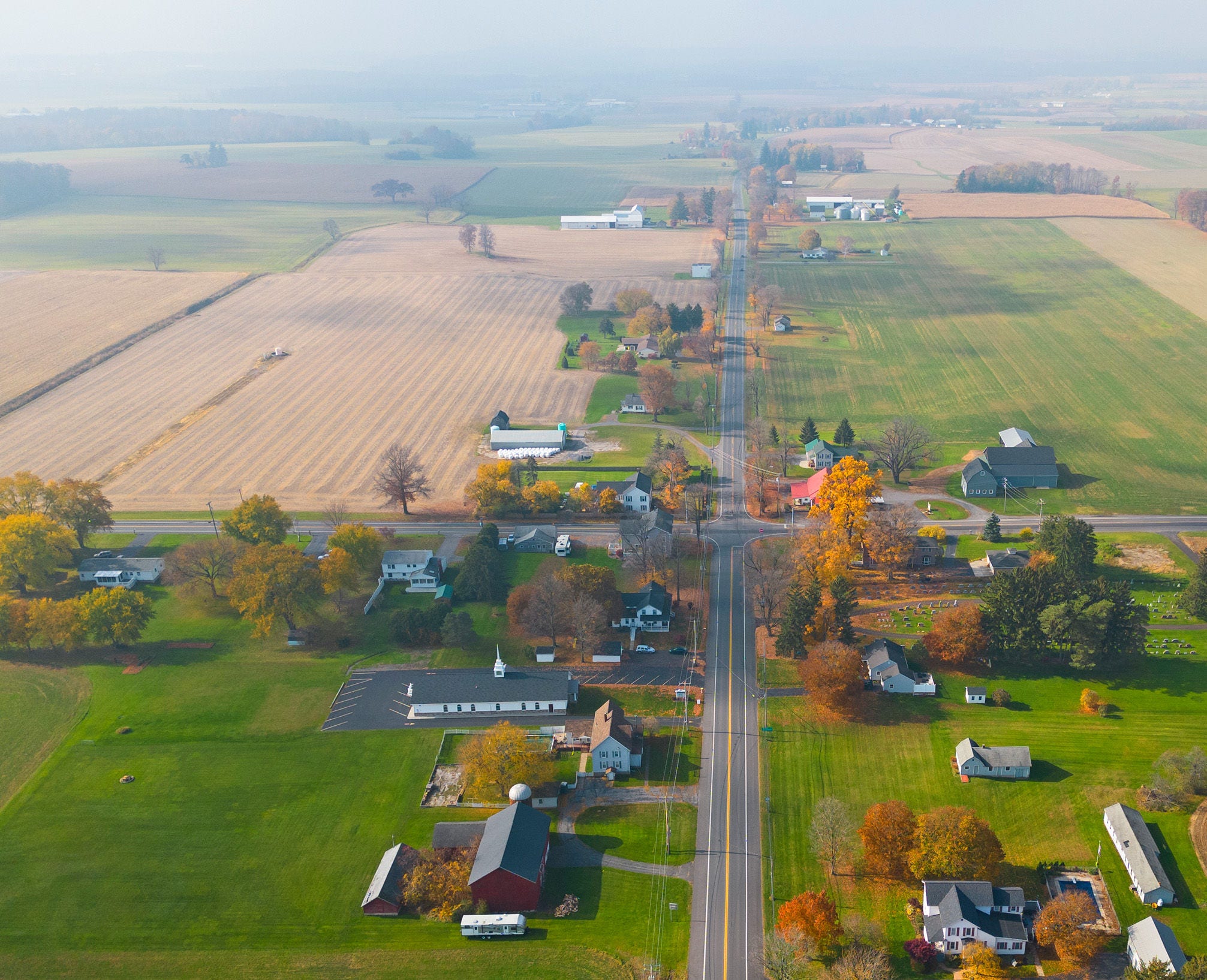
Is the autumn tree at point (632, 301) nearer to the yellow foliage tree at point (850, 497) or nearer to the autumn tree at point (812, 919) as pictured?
the yellow foliage tree at point (850, 497)

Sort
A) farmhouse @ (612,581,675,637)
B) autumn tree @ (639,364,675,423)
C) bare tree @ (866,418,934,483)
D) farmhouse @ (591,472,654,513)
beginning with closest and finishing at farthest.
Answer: farmhouse @ (612,581,675,637) → farmhouse @ (591,472,654,513) → bare tree @ (866,418,934,483) → autumn tree @ (639,364,675,423)

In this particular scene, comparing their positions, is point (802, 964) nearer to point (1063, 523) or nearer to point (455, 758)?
point (455, 758)

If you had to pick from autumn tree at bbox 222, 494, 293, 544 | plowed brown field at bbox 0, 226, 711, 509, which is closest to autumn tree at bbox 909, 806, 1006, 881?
autumn tree at bbox 222, 494, 293, 544

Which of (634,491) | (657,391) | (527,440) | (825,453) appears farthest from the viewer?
(657,391)

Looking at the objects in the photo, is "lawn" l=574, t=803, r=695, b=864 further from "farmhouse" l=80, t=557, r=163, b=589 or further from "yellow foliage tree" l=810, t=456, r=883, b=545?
"farmhouse" l=80, t=557, r=163, b=589

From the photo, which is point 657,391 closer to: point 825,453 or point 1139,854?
point 825,453

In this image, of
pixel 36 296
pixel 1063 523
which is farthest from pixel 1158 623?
pixel 36 296

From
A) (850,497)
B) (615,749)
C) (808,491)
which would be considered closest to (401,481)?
(808,491)
